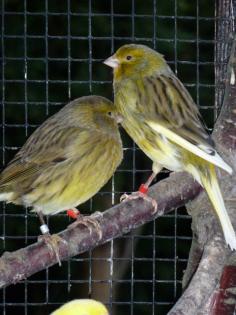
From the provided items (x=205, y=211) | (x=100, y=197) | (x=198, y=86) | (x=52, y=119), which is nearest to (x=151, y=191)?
(x=205, y=211)

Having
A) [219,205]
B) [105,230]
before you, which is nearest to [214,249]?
[219,205]

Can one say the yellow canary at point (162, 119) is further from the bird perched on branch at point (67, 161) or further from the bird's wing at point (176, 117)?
the bird perched on branch at point (67, 161)

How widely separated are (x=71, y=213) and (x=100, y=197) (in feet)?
4.51

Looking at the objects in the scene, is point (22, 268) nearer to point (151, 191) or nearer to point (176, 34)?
point (151, 191)

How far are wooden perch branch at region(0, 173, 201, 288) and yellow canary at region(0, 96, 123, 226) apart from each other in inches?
10.3

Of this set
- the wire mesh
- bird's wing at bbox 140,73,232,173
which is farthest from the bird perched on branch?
the wire mesh

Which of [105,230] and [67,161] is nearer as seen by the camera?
[105,230]

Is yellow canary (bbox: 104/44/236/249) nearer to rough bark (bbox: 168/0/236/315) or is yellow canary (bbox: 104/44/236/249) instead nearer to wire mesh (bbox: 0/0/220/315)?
rough bark (bbox: 168/0/236/315)

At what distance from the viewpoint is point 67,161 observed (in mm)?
3652

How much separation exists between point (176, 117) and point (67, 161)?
0.44 m

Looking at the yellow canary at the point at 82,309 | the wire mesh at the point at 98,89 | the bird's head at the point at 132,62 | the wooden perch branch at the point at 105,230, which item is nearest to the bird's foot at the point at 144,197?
the wooden perch branch at the point at 105,230

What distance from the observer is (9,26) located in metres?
4.94

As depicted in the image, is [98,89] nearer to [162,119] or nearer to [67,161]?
[67,161]

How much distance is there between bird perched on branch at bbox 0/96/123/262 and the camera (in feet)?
11.8
